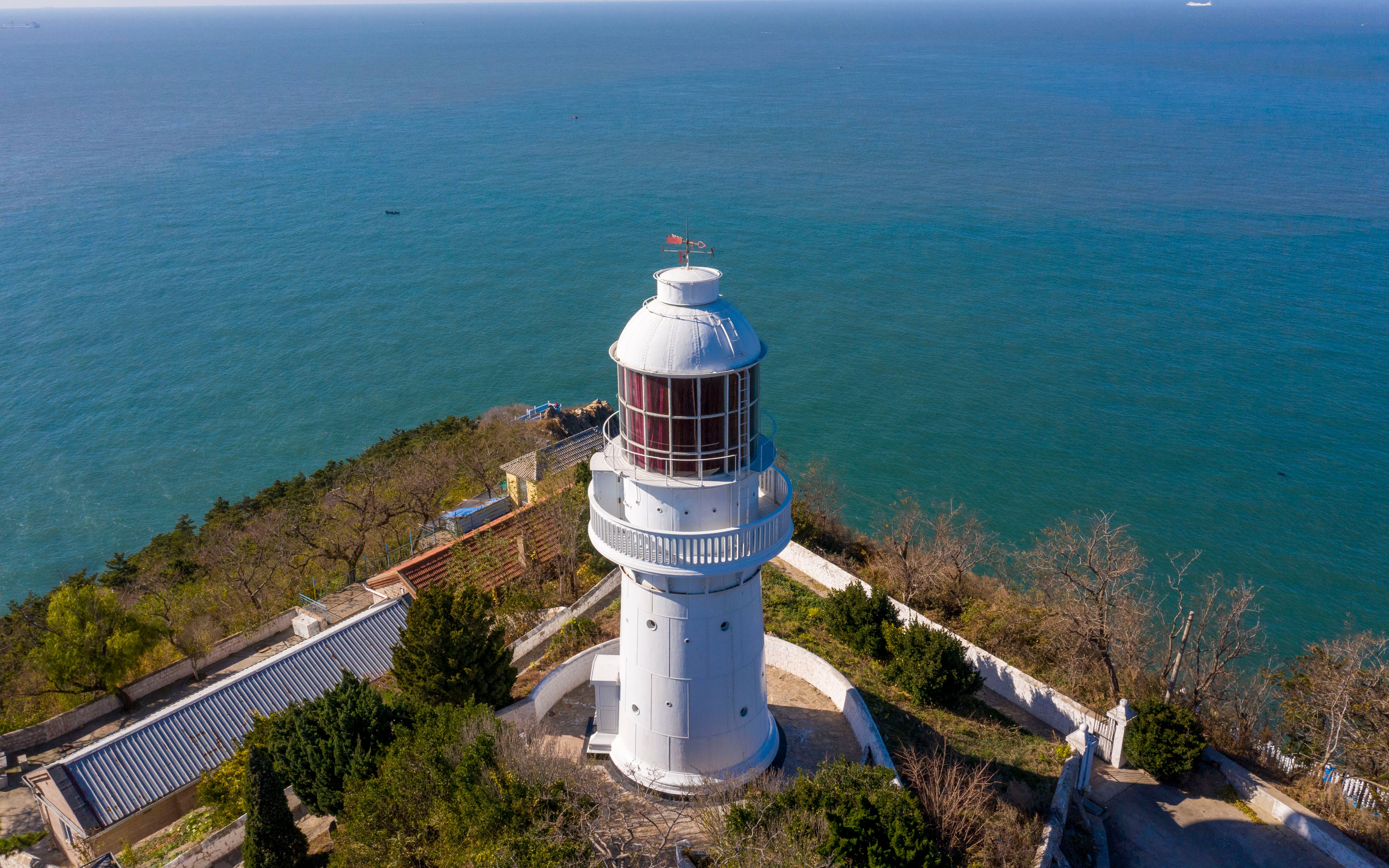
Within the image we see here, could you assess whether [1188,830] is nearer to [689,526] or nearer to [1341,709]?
[1341,709]

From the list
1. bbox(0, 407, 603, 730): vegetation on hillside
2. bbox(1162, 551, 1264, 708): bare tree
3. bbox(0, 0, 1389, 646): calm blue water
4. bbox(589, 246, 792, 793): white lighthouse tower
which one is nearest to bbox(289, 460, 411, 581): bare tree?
bbox(0, 407, 603, 730): vegetation on hillside

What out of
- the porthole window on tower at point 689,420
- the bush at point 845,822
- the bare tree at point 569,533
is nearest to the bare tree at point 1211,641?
the bush at point 845,822

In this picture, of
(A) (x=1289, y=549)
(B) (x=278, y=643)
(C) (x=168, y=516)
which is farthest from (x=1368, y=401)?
(C) (x=168, y=516)

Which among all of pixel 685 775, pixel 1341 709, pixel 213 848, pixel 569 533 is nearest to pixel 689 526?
pixel 685 775

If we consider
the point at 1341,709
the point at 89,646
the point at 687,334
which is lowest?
the point at 89,646

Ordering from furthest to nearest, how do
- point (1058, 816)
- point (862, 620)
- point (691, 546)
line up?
point (862, 620)
point (1058, 816)
point (691, 546)

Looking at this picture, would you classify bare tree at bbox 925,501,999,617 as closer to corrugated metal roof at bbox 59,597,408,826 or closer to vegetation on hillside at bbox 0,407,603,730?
vegetation on hillside at bbox 0,407,603,730
